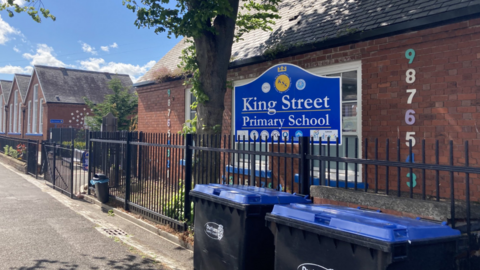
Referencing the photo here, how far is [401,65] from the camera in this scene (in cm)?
600

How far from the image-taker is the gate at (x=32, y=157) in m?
14.8

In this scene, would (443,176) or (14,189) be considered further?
(14,189)

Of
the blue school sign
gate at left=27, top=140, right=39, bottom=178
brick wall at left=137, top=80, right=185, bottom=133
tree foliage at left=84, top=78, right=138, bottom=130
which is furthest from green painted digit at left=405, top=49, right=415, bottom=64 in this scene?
tree foliage at left=84, top=78, right=138, bottom=130

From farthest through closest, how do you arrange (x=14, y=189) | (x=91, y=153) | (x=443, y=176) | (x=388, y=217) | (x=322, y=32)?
(x=14, y=189) → (x=91, y=153) → (x=322, y=32) → (x=443, y=176) → (x=388, y=217)

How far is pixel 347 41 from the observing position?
654 centimetres

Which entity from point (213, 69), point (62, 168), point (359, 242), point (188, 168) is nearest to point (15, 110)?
point (62, 168)

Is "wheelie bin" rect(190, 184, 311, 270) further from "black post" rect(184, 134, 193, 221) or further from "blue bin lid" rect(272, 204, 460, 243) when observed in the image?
"black post" rect(184, 134, 193, 221)

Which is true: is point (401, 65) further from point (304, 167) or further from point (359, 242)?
point (359, 242)

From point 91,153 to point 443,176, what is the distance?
8496 millimetres

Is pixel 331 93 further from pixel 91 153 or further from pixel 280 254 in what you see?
pixel 91 153

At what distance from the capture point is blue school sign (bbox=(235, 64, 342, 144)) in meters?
5.61

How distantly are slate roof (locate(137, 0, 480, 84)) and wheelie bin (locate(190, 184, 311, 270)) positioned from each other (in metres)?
3.68

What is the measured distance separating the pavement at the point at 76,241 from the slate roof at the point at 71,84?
863 inches

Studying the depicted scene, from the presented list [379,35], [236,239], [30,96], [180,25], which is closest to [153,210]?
[180,25]
